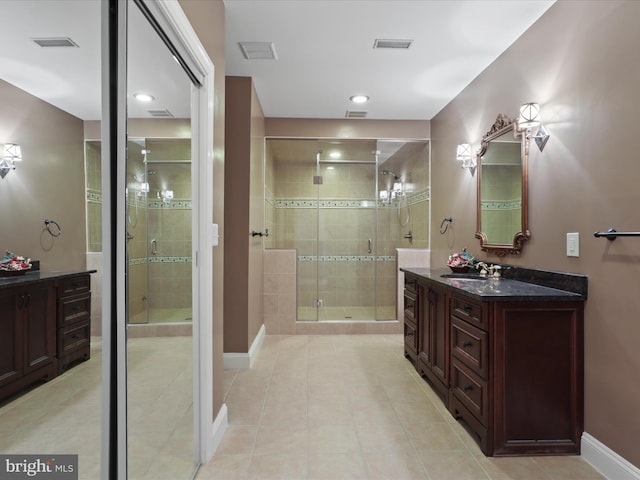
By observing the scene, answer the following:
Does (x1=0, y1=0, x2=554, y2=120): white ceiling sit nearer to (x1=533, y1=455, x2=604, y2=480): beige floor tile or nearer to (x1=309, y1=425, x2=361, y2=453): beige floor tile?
(x1=309, y1=425, x2=361, y2=453): beige floor tile

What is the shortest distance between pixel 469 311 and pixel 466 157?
1.80 metres

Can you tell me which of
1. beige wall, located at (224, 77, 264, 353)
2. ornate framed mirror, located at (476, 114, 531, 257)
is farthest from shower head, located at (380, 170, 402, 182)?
beige wall, located at (224, 77, 264, 353)

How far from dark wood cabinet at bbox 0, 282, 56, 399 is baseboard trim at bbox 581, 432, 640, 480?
234 centimetres

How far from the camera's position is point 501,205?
293 centimetres

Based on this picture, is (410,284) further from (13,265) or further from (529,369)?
(13,265)

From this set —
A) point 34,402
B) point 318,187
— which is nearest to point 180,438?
point 34,402

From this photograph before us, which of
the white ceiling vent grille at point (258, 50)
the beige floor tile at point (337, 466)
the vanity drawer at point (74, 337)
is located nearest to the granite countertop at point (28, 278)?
the vanity drawer at point (74, 337)

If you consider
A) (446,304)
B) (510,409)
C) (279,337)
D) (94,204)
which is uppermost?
(94,204)

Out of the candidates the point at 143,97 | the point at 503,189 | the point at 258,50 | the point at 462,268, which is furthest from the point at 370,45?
the point at 143,97

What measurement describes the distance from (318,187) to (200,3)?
3180 millimetres

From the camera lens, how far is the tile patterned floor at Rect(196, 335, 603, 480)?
190 cm

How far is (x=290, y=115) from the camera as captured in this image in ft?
15.0

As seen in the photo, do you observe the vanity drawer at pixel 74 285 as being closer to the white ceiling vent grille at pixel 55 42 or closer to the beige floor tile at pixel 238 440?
the white ceiling vent grille at pixel 55 42

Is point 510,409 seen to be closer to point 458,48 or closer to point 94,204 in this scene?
point 94,204
